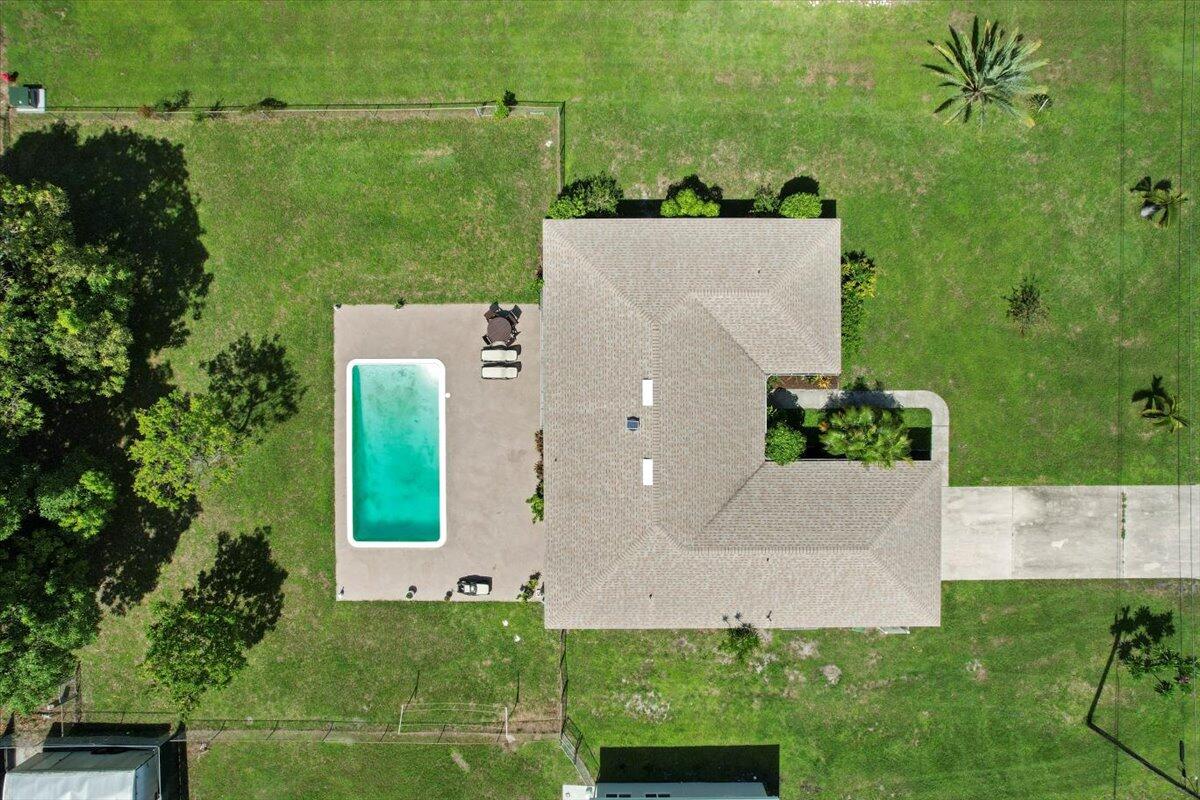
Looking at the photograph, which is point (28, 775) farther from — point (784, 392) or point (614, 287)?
point (784, 392)

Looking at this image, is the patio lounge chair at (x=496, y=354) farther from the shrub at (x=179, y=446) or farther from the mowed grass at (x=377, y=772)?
the mowed grass at (x=377, y=772)

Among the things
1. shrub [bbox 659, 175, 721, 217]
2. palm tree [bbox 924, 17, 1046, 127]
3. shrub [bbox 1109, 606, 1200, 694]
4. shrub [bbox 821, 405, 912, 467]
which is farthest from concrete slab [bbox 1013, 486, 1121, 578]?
shrub [bbox 659, 175, 721, 217]

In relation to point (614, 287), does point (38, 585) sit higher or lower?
lower

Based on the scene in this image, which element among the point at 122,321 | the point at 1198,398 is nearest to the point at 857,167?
the point at 1198,398

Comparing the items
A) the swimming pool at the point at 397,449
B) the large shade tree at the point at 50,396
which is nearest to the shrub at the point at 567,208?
the swimming pool at the point at 397,449

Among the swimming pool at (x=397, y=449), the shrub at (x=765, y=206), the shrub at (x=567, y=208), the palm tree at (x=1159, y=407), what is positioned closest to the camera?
the shrub at (x=567, y=208)

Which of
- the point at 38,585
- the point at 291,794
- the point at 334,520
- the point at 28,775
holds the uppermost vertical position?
the point at 334,520
